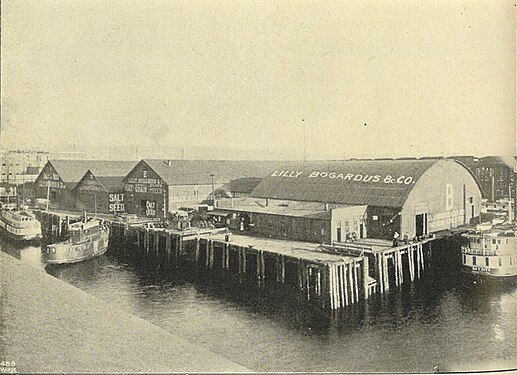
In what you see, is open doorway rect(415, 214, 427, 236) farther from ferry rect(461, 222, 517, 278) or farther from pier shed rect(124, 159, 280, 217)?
pier shed rect(124, 159, 280, 217)

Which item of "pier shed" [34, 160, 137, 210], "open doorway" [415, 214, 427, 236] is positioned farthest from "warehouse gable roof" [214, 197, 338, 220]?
"pier shed" [34, 160, 137, 210]

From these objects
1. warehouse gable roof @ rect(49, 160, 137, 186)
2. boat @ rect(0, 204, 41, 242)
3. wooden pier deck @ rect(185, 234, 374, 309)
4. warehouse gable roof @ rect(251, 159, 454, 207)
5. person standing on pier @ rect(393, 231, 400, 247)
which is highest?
warehouse gable roof @ rect(49, 160, 137, 186)

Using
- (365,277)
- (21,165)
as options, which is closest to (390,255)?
(365,277)

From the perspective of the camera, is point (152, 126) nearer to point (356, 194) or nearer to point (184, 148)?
point (184, 148)

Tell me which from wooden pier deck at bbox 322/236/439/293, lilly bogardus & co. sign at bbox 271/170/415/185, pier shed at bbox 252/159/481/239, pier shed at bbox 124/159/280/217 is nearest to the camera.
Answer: pier shed at bbox 124/159/280/217

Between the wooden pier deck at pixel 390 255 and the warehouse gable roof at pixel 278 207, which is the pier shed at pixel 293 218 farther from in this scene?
the wooden pier deck at pixel 390 255

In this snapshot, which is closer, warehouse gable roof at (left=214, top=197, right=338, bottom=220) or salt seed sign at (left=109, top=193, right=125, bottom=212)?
salt seed sign at (left=109, top=193, right=125, bottom=212)
